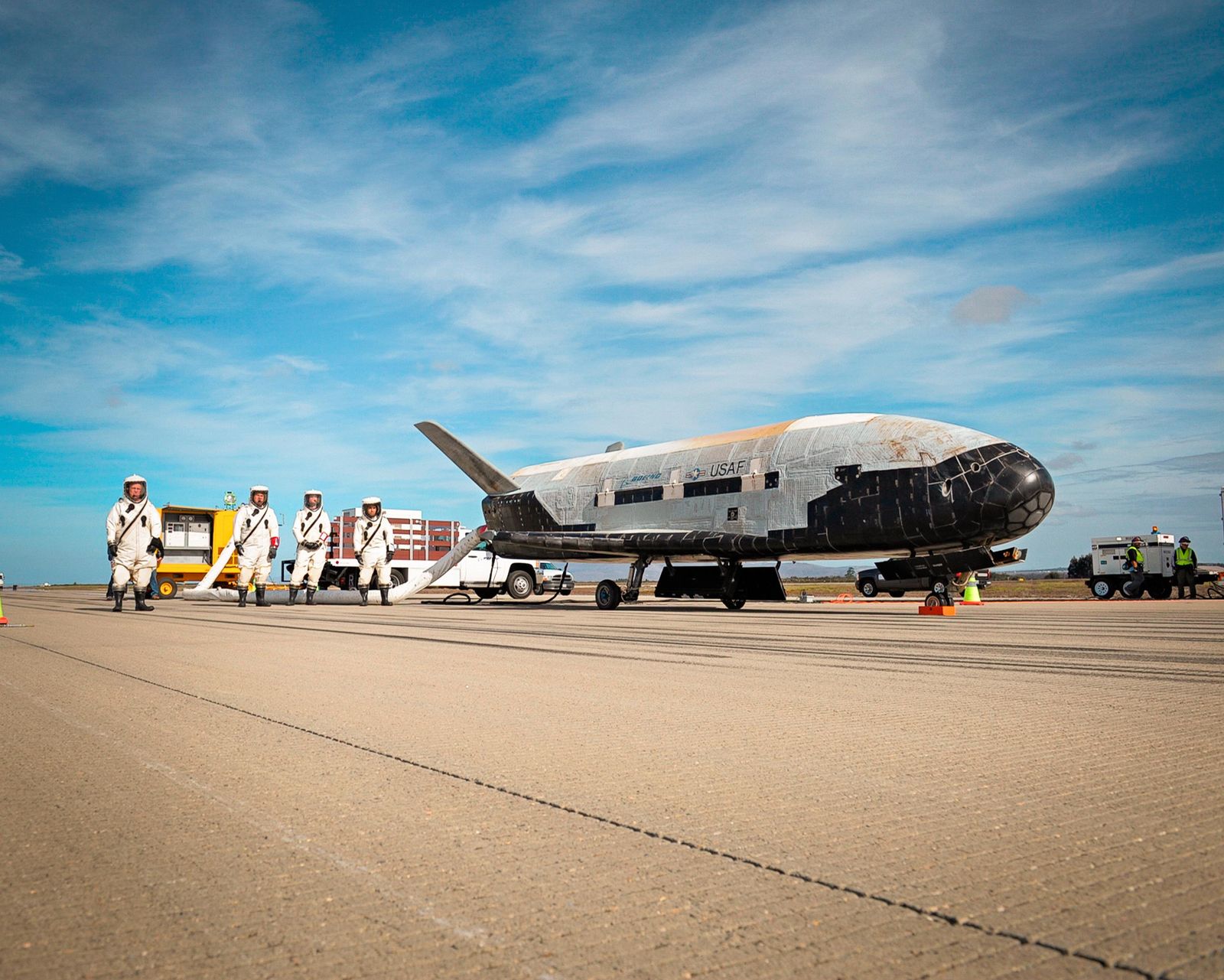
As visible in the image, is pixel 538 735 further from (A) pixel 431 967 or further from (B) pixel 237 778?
(A) pixel 431 967

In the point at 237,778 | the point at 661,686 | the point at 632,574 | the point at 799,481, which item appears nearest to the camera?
the point at 237,778

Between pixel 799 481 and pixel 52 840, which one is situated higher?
pixel 799 481

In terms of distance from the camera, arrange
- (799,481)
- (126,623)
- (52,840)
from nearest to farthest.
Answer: (52,840) < (126,623) < (799,481)

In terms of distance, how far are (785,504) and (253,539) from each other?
1343 centimetres

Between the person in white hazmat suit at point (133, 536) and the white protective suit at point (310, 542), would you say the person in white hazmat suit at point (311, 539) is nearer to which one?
the white protective suit at point (310, 542)

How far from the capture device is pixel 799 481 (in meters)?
17.3

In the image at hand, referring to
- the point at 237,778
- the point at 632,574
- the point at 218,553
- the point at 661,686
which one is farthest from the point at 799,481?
the point at 218,553

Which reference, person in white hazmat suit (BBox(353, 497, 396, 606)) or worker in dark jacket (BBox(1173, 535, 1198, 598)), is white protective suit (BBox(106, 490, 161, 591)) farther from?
worker in dark jacket (BBox(1173, 535, 1198, 598))

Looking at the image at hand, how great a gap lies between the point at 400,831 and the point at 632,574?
59.1ft

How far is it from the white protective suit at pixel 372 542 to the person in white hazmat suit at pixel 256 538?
6.90 ft

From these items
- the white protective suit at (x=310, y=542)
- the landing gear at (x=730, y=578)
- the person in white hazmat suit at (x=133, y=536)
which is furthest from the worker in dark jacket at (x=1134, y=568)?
the person in white hazmat suit at (x=133, y=536)

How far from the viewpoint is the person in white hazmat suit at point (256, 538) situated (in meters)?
22.4

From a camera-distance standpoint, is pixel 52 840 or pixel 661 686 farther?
pixel 661 686

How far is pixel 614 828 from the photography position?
2836mm
